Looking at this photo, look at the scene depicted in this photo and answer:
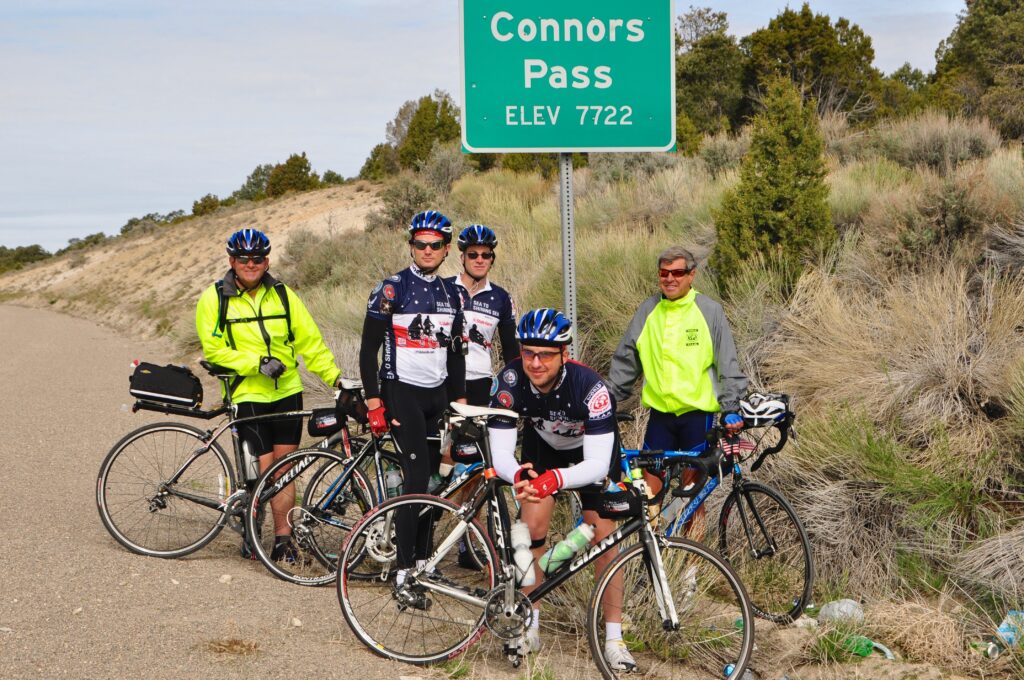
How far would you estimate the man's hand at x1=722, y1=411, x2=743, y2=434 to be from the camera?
5.17m

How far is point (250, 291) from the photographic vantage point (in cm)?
591

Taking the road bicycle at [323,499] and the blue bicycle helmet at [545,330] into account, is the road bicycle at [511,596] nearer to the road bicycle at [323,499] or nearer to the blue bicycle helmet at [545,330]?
the blue bicycle helmet at [545,330]

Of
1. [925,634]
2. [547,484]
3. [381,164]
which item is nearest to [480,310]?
[547,484]

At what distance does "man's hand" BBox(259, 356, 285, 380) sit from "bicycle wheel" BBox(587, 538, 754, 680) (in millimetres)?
2393

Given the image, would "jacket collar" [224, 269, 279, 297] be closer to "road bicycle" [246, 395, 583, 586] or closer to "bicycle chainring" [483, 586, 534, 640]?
"road bicycle" [246, 395, 583, 586]

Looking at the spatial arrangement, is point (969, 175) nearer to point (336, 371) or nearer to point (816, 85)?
point (336, 371)

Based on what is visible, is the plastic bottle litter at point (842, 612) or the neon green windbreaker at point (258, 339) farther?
the neon green windbreaker at point (258, 339)

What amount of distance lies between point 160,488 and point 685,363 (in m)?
3.26

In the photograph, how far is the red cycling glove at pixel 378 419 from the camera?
205 inches

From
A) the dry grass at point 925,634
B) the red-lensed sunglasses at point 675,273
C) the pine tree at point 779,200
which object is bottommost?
the dry grass at point 925,634

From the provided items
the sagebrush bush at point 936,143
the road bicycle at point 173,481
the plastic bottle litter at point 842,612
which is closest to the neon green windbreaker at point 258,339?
the road bicycle at point 173,481

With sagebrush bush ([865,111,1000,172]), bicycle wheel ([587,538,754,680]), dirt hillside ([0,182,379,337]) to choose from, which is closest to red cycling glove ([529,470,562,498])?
bicycle wheel ([587,538,754,680])

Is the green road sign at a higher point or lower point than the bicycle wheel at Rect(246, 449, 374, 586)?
higher

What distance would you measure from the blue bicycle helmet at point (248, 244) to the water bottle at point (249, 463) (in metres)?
1.17
